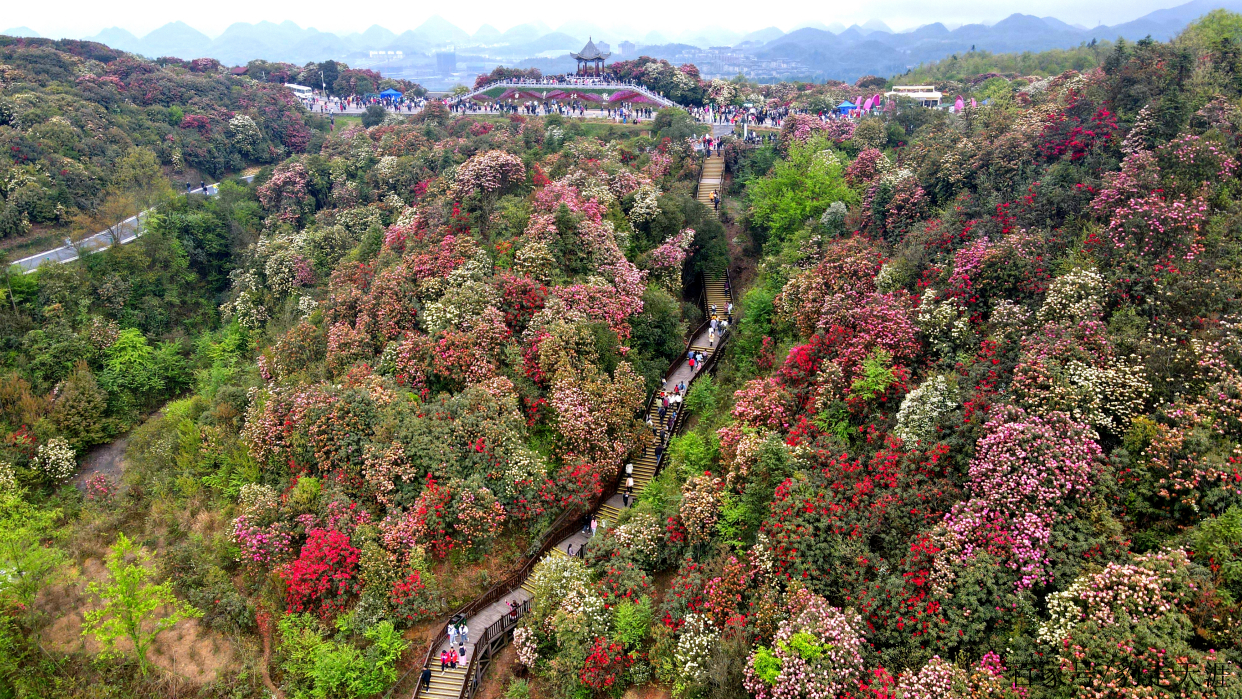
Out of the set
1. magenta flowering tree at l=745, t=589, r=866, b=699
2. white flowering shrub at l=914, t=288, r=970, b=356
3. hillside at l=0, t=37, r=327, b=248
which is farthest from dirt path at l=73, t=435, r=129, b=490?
white flowering shrub at l=914, t=288, r=970, b=356

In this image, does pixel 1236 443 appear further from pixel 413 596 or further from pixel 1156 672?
pixel 413 596

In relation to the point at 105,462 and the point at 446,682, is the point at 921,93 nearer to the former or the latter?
the point at 446,682

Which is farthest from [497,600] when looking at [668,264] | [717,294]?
[717,294]

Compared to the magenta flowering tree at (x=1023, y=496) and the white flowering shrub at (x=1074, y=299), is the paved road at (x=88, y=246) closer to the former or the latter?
the magenta flowering tree at (x=1023, y=496)

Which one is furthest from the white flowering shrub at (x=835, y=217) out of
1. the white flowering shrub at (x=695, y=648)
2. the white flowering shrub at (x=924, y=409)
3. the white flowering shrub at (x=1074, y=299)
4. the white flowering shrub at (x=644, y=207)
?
the white flowering shrub at (x=695, y=648)

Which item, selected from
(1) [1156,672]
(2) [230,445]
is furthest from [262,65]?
(1) [1156,672]
